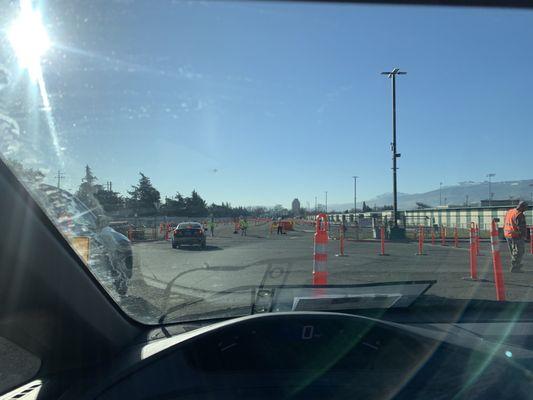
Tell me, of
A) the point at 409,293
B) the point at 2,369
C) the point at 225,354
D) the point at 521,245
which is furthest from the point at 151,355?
the point at 521,245

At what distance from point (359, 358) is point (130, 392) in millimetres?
1163

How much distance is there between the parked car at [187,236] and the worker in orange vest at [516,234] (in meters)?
12.5

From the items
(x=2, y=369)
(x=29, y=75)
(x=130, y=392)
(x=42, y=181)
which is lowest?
(x=2, y=369)

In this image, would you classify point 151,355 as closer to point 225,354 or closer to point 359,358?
point 225,354

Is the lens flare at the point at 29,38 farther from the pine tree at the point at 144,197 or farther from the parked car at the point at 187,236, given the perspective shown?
the parked car at the point at 187,236

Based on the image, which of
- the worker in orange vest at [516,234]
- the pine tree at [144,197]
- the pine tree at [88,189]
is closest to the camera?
the pine tree at [88,189]

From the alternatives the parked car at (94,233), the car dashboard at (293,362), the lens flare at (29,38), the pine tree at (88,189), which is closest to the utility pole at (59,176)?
the parked car at (94,233)

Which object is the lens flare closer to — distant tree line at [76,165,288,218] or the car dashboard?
distant tree line at [76,165,288,218]

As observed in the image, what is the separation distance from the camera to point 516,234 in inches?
489

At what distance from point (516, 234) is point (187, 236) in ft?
43.8

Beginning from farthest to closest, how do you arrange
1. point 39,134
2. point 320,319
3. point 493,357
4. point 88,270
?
point 39,134 < point 88,270 < point 320,319 < point 493,357

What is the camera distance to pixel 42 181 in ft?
9.82

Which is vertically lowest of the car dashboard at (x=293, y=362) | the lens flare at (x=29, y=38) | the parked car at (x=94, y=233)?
the car dashboard at (x=293, y=362)

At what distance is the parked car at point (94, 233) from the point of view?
302 centimetres
